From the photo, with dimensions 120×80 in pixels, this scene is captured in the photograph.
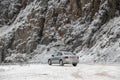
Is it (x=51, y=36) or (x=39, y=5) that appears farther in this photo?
(x=39, y=5)

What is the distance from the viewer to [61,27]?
52.2m

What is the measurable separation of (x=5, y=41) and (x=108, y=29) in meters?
24.7

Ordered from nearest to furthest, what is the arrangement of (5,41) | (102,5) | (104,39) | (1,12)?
1. (104,39)
2. (102,5)
3. (5,41)
4. (1,12)

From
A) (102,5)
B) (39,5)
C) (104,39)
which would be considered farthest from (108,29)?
(39,5)

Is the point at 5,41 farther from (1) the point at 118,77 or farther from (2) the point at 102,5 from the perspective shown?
(1) the point at 118,77

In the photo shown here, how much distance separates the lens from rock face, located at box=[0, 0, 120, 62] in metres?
45.5

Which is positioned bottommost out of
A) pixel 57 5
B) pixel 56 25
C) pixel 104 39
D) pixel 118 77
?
pixel 118 77

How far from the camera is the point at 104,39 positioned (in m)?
42.1

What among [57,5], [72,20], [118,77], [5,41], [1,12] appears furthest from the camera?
[1,12]

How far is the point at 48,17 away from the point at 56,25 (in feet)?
10.2

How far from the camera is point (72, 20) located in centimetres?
5138

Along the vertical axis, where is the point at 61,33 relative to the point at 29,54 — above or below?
above

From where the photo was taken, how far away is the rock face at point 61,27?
45.5 metres

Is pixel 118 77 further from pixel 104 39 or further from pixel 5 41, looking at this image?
pixel 5 41
